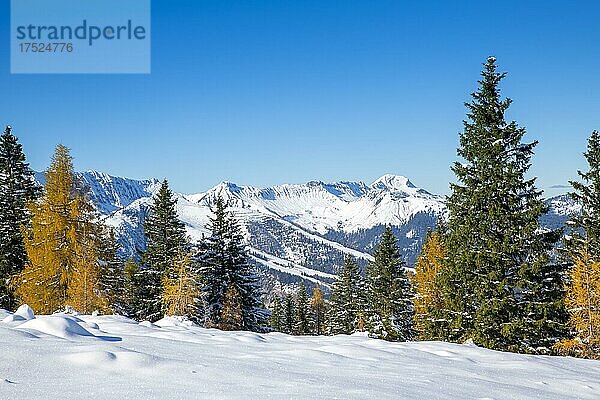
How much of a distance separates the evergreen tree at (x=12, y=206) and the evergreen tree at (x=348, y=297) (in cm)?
2745

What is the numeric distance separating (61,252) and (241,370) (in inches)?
715

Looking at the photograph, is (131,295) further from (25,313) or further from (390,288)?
(25,313)

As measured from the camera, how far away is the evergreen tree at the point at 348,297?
144 ft

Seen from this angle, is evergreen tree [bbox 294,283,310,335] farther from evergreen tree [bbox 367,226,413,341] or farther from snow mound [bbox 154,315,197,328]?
snow mound [bbox 154,315,197,328]

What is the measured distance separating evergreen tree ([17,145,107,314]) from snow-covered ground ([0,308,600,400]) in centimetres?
1299

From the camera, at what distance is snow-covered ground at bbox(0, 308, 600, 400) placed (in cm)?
402

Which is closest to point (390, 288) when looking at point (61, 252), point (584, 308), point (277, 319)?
point (584, 308)

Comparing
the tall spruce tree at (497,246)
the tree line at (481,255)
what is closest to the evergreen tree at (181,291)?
the tree line at (481,255)

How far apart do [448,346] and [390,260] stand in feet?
86.9

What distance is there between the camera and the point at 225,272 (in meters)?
29.6

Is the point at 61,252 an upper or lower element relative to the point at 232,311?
upper

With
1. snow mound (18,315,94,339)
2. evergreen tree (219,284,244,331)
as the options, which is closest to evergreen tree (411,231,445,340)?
evergreen tree (219,284,244,331)

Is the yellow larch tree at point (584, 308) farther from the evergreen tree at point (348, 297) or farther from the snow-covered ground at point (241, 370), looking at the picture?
the evergreen tree at point (348, 297)

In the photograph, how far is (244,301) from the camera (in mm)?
30297
